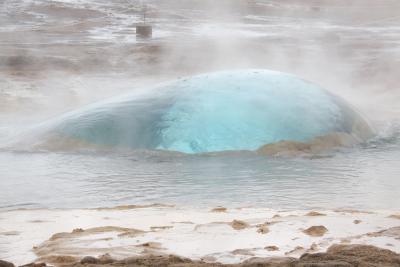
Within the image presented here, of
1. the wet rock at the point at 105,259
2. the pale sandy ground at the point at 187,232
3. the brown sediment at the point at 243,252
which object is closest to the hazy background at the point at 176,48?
the pale sandy ground at the point at 187,232

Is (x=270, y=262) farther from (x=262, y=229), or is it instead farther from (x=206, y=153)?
(x=206, y=153)

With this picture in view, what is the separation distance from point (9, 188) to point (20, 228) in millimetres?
1542

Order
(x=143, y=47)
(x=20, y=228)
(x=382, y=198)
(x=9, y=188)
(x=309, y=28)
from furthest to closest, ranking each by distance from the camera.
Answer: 1. (x=309, y=28)
2. (x=143, y=47)
3. (x=9, y=188)
4. (x=382, y=198)
5. (x=20, y=228)

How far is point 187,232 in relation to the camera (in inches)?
174

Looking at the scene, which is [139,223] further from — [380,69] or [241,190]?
[380,69]

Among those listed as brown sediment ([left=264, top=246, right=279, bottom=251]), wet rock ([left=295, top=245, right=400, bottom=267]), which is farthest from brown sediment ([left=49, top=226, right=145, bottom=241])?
wet rock ([left=295, top=245, right=400, bottom=267])

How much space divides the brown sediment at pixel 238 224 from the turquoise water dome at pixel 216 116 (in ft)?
8.60

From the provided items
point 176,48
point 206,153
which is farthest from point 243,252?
point 176,48

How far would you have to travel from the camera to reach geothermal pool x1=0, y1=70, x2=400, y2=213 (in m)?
5.85

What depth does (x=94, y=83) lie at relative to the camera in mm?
14625

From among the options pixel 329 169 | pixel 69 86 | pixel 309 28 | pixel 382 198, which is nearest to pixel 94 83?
pixel 69 86

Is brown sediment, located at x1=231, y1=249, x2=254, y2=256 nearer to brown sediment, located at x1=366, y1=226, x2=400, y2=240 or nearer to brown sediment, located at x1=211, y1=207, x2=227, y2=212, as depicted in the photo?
brown sediment, located at x1=366, y1=226, x2=400, y2=240

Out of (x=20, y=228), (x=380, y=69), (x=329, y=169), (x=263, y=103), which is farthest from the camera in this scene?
(x=380, y=69)

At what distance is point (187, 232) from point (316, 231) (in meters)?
0.74
